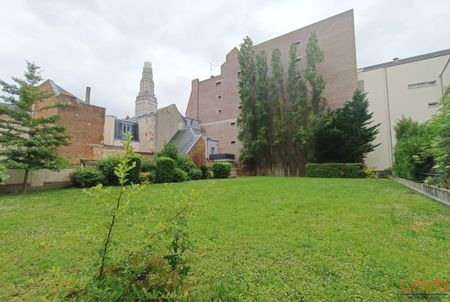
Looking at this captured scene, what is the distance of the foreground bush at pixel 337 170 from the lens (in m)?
14.4

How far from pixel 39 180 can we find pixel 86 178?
196cm

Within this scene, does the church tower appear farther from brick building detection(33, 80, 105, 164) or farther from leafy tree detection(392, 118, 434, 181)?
leafy tree detection(392, 118, 434, 181)

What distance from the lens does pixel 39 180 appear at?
31.6 ft

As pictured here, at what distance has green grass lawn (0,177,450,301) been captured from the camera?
2.13 meters

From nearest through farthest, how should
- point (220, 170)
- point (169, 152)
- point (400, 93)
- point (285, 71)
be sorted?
point (169, 152), point (220, 170), point (400, 93), point (285, 71)

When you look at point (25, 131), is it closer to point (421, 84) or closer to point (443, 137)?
point (443, 137)

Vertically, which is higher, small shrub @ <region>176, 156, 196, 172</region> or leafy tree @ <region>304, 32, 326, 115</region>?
leafy tree @ <region>304, 32, 326, 115</region>

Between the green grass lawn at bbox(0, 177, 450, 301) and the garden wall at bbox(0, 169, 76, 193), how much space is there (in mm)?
5003

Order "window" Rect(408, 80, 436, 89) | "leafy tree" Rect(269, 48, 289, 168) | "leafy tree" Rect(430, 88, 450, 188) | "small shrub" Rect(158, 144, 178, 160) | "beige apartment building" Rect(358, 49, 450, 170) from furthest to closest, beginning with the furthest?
1. "leafy tree" Rect(269, 48, 289, 168)
2. "window" Rect(408, 80, 436, 89)
3. "beige apartment building" Rect(358, 49, 450, 170)
4. "small shrub" Rect(158, 144, 178, 160)
5. "leafy tree" Rect(430, 88, 450, 188)

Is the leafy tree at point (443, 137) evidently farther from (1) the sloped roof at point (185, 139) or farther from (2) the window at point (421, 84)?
(2) the window at point (421, 84)

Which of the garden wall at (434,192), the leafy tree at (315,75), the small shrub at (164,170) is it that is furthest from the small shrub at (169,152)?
the leafy tree at (315,75)

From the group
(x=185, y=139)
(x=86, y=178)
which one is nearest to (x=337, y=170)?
(x=185, y=139)

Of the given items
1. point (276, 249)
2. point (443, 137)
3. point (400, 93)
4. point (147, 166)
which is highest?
point (400, 93)

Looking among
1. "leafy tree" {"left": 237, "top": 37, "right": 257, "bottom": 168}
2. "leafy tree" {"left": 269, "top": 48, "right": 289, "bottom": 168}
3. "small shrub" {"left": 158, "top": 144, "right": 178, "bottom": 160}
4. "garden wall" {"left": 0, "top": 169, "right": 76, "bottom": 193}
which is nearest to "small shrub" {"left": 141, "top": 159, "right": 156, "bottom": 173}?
"small shrub" {"left": 158, "top": 144, "right": 178, "bottom": 160}
